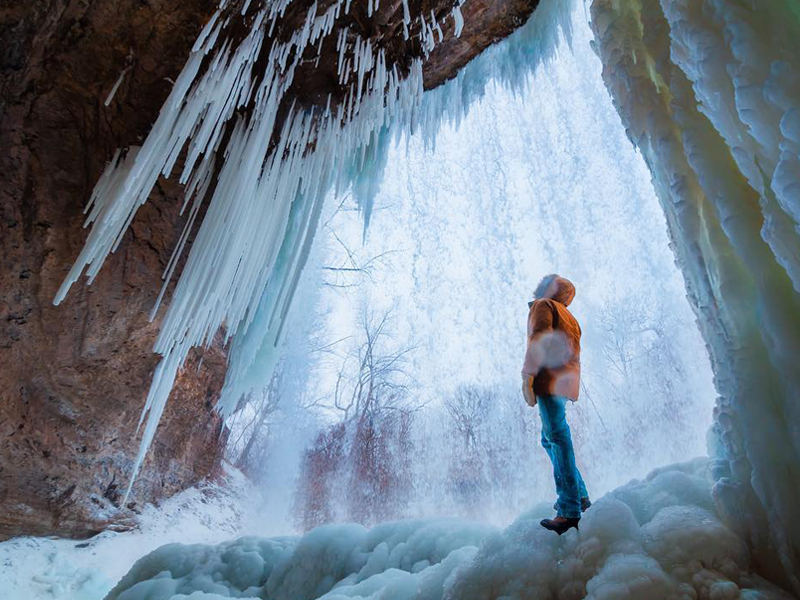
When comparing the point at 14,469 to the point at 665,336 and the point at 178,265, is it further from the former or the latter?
the point at 665,336

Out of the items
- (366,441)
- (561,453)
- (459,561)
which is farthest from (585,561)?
(366,441)

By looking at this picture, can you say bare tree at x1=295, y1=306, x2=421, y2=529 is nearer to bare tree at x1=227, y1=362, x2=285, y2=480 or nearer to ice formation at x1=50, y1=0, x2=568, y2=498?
bare tree at x1=227, y1=362, x2=285, y2=480

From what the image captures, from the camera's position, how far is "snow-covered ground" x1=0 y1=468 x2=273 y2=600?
4410mm

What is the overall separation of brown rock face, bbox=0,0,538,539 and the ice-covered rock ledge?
2.31 meters

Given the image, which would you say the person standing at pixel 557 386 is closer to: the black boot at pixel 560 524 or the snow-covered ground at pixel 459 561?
the black boot at pixel 560 524

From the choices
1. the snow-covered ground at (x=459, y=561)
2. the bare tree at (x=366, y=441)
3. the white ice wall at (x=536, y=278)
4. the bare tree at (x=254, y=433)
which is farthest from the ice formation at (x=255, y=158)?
the bare tree at (x=254, y=433)

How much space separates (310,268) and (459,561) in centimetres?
974

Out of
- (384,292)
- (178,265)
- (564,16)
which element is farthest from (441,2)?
(384,292)

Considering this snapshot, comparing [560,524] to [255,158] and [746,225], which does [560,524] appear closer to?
[746,225]

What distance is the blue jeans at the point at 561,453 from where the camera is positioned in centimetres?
201

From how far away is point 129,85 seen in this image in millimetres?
4055

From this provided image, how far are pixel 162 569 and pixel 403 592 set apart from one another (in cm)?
234

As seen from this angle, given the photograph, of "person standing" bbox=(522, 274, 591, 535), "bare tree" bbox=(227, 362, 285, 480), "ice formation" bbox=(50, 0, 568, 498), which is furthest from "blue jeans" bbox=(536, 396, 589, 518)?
"bare tree" bbox=(227, 362, 285, 480)

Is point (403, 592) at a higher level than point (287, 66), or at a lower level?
lower
